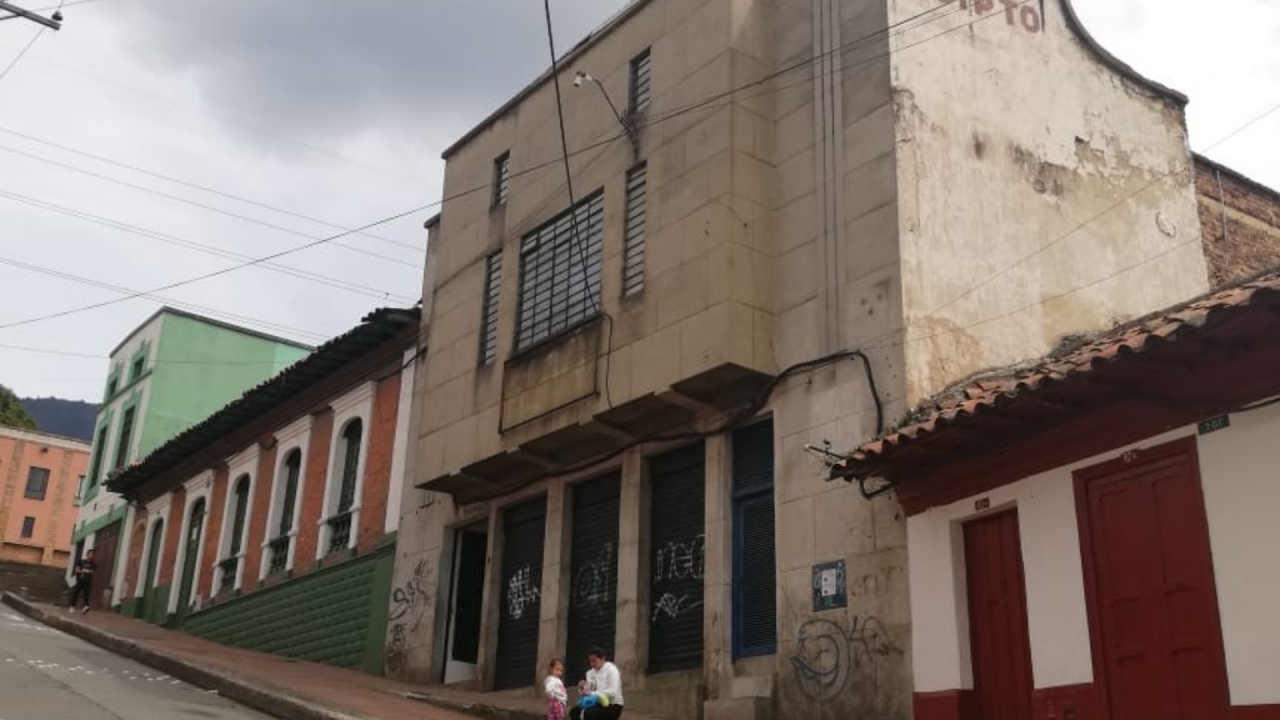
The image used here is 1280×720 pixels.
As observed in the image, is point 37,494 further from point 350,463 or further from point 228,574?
point 350,463

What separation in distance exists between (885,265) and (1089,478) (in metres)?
3.55

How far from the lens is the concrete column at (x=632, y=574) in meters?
14.7

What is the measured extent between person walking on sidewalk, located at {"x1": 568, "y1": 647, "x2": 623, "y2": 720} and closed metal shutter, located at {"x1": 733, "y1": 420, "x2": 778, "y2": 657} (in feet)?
7.16

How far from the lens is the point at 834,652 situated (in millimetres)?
12211

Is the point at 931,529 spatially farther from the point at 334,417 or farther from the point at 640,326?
the point at 334,417

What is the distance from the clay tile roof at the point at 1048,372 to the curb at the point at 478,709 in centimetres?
431

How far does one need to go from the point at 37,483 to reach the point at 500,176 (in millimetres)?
47602

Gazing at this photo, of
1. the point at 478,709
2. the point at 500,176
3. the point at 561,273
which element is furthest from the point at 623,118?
the point at 478,709

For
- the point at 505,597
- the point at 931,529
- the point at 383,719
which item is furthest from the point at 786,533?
the point at 505,597

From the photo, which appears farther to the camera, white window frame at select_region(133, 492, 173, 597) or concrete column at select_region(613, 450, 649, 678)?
white window frame at select_region(133, 492, 173, 597)

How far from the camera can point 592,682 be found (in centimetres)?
1177

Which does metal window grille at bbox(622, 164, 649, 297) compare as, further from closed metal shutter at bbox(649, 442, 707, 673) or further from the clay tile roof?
the clay tile roof

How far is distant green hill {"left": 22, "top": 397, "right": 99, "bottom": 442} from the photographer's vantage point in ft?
551

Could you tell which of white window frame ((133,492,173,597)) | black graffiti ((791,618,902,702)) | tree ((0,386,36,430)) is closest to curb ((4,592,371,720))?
black graffiti ((791,618,902,702))
